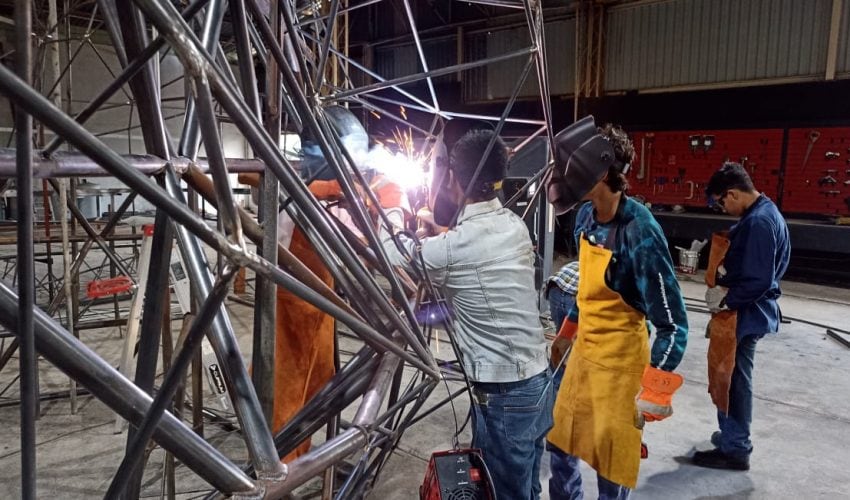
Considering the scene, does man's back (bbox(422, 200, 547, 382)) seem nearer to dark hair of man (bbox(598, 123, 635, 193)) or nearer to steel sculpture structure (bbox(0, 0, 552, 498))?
steel sculpture structure (bbox(0, 0, 552, 498))

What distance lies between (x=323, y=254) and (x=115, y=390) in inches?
33.1

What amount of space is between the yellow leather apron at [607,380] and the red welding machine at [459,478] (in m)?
0.75

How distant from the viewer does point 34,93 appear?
0.72 meters

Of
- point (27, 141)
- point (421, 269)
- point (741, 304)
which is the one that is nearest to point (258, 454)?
point (27, 141)

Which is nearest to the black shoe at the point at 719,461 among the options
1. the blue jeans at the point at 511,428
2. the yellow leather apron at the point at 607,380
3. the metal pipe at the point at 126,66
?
the yellow leather apron at the point at 607,380

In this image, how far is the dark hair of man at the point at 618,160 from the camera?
2516mm

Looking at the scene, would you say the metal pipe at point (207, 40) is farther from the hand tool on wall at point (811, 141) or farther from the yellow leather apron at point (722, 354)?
the hand tool on wall at point (811, 141)

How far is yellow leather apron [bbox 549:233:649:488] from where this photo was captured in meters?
2.50

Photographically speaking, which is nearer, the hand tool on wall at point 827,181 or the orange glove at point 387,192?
the orange glove at point 387,192

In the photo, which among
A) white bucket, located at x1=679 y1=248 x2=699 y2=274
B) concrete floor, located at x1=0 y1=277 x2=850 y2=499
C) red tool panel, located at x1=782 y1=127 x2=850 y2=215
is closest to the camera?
concrete floor, located at x1=0 y1=277 x2=850 y2=499

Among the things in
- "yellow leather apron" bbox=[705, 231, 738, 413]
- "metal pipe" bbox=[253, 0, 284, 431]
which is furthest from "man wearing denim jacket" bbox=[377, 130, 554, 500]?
"yellow leather apron" bbox=[705, 231, 738, 413]

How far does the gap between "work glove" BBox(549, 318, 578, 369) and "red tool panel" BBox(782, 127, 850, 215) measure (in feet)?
30.8

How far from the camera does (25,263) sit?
2.64ft

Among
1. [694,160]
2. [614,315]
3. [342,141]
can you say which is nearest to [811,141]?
[694,160]
